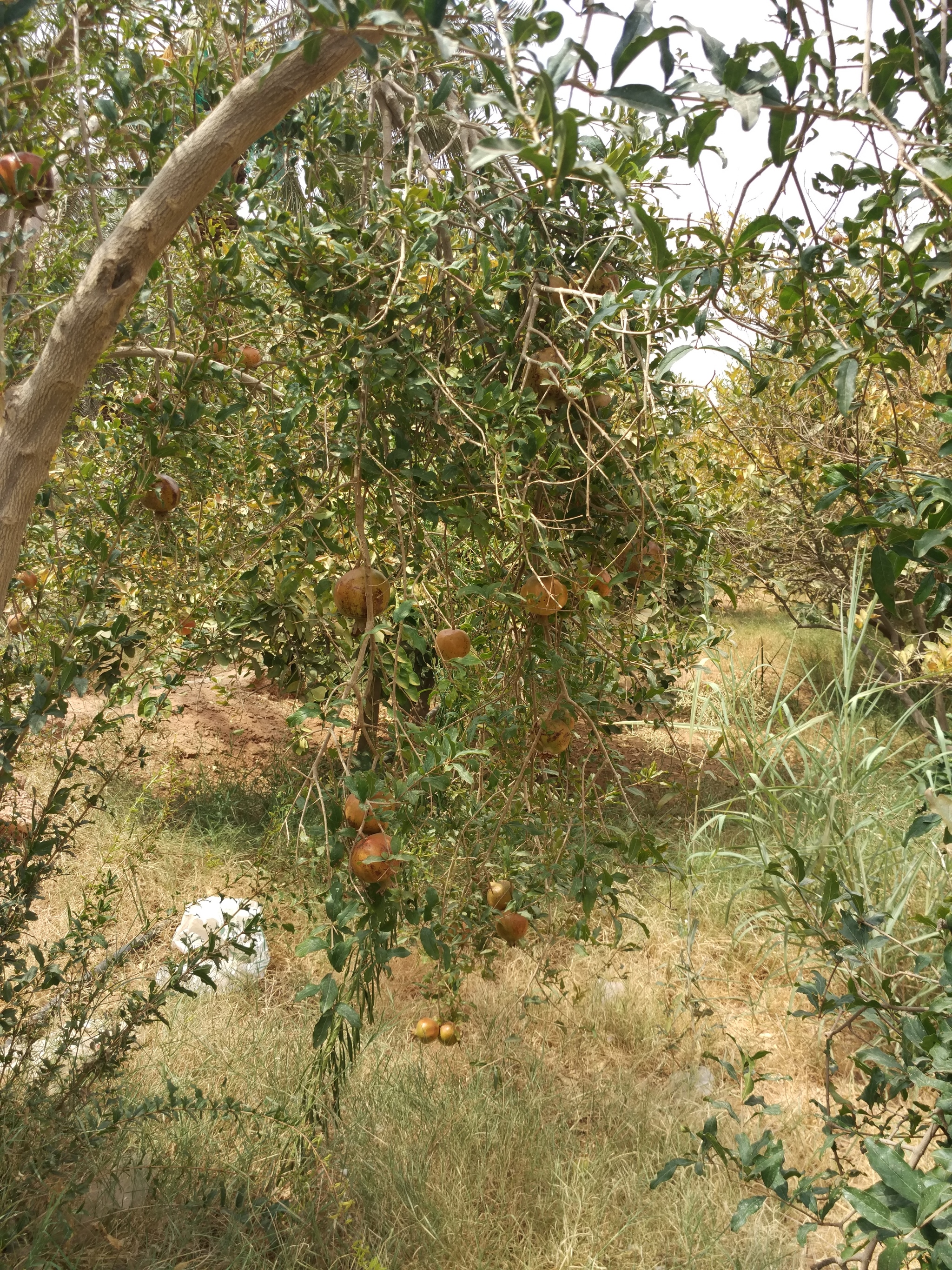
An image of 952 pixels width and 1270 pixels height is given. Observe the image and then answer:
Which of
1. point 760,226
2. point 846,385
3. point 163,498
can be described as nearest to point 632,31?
point 760,226

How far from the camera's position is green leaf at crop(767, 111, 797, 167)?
2.92ft

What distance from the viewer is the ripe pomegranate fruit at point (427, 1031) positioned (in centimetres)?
252

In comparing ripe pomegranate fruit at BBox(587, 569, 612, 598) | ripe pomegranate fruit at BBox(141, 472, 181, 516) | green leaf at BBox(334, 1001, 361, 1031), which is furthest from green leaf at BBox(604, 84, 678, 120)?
ripe pomegranate fruit at BBox(141, 472, 181, 516)

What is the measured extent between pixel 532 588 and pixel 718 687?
171cm

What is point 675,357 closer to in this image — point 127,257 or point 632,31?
point 632,31

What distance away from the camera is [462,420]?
5.01 feet

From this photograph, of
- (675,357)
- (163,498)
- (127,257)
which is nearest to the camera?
(675,357)

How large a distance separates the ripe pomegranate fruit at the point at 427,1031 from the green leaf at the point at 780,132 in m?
2.27

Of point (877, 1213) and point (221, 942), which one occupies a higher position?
point (877, 1213)

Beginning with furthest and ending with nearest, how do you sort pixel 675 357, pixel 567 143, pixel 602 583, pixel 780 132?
1. pixel 602 583
2. pixel 675 357
3. pixel 780 132
4. pixel 567 143

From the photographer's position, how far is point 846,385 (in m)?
1.09

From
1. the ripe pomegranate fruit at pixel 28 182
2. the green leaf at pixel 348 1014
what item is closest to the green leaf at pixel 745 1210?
the green leaf at pixel 348 1014

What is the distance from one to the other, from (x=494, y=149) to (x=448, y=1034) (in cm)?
227

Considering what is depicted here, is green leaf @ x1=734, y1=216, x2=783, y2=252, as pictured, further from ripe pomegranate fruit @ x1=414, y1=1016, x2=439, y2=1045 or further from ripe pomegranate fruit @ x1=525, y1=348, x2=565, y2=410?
ripe pomegranate fruit @ x1=414, y1=1016, x2=439, y2=1045
